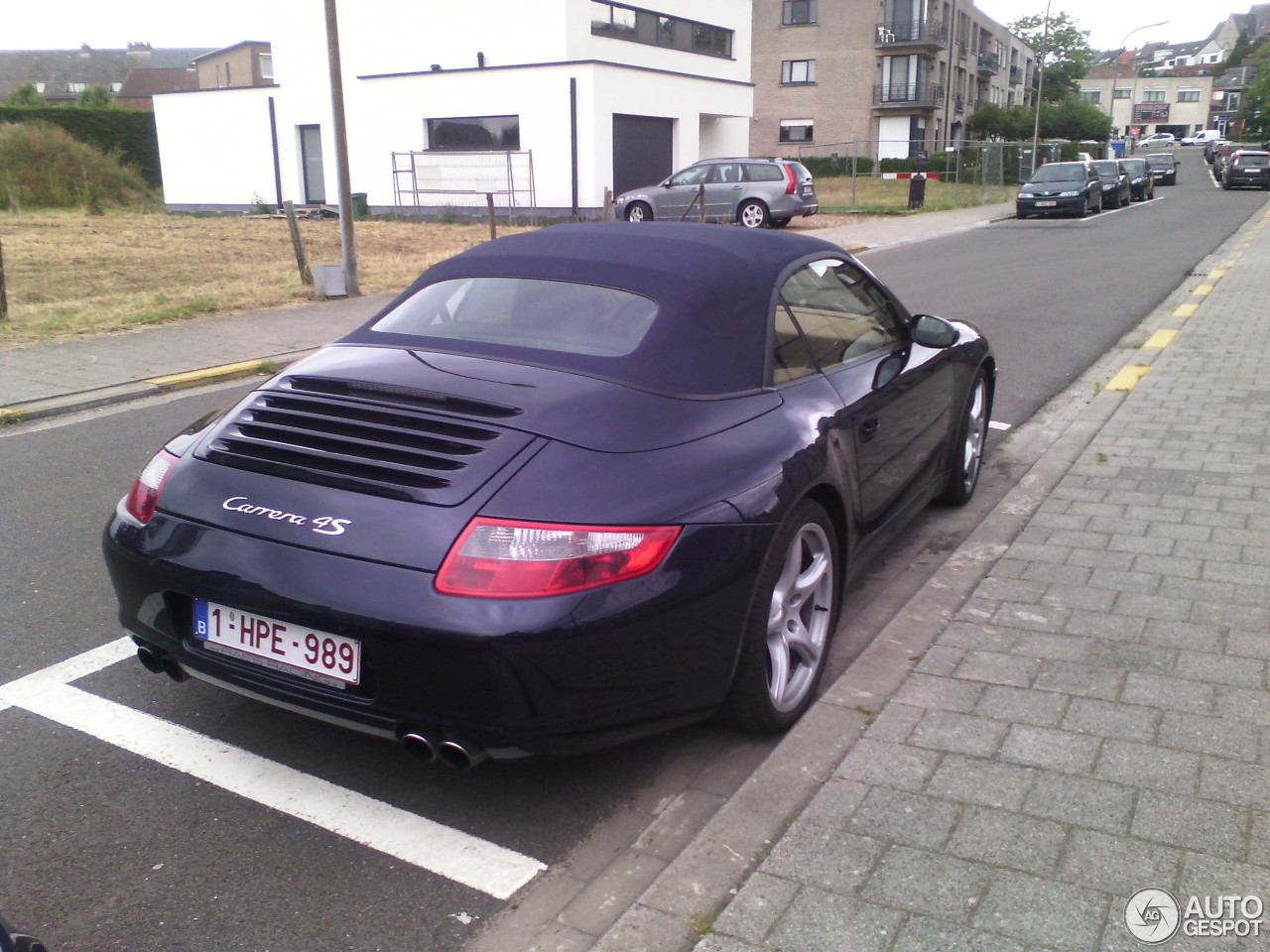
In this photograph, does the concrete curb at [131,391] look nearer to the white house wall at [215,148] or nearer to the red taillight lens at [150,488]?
the red taillight lens at [150,488]

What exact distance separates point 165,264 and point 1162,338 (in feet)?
50.2

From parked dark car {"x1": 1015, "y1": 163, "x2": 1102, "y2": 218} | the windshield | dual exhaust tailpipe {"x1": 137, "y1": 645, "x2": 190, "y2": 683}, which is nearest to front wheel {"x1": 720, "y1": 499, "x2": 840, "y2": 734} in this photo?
dual exhaust tailpipe {"x1": 137, "y1": 645, "x2": 190, "y2": 683}

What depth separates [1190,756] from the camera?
9.93ft

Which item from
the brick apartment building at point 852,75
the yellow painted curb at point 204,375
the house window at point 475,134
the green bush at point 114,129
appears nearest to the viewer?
the yellow painted curb at point 204,375

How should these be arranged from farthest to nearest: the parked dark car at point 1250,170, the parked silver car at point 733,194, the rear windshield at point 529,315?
the parked dark car at point 1250,170, the parked silver car at point 733,194, the rear windshield at point 529,315

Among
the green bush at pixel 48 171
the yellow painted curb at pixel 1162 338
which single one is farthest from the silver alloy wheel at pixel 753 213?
the green bush at pixel 48 171

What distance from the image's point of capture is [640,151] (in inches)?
1212

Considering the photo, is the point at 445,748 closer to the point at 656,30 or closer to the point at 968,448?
the point at 968,448

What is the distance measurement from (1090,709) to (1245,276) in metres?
13.7

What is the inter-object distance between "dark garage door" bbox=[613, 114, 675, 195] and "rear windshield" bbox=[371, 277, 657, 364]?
26645 mm

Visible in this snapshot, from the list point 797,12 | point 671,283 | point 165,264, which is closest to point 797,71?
point 797,12

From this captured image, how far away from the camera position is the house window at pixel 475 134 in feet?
96.1

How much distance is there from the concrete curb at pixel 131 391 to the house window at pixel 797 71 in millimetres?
53627

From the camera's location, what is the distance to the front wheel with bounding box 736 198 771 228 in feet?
81.2
